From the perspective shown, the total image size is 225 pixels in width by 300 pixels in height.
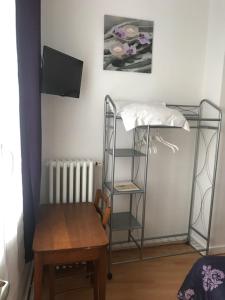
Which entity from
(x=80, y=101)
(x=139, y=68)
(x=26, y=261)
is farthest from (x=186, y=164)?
(x=26, y=261)

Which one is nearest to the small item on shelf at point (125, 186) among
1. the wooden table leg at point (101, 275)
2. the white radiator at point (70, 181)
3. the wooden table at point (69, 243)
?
the white radiator at point (70, 181)

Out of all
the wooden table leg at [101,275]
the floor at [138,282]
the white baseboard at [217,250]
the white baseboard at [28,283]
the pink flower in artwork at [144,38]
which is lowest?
the floor at [138,282]

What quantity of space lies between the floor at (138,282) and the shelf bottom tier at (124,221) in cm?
42

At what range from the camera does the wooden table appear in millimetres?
1581

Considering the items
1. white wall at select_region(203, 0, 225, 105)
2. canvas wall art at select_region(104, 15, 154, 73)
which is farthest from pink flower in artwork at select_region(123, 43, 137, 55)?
white wall at select_region(203, 0, 225, 105)

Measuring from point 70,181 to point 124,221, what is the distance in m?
0.66

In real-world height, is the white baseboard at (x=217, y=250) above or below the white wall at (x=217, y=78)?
below

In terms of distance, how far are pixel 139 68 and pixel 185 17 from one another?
2.29ft

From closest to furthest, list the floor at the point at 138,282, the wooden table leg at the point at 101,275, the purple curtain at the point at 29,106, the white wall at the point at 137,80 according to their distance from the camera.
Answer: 1. the purple curtain at the point at 29,106
2. the wooden table leg at the point at 101,275
3. the floor at the point at 138,282
4. the white wall at the point at 137,80

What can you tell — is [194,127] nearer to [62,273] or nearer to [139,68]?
[139,68]

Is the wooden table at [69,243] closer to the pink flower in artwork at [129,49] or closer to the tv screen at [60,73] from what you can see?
the tv screen at [60,73]

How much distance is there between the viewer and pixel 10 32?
133 centimetres

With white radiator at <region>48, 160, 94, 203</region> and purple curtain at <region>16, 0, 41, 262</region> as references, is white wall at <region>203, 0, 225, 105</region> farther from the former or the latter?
purple curtain at <region>16, 0, 41, 262</region>

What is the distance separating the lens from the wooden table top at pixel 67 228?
163 centimetres
